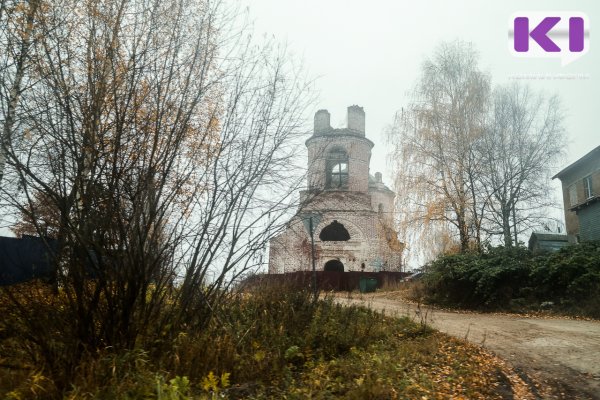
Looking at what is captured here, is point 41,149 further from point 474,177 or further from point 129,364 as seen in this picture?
point 474,177

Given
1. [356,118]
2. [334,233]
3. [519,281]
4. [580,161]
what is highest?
[356,118]

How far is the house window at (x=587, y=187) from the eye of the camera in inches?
948

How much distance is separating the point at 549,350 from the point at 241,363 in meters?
5.05

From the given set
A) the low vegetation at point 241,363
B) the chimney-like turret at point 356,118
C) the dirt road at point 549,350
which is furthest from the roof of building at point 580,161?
the low vegetation at point 241,363

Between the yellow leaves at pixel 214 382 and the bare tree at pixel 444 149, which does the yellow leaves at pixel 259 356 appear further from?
the bare tree at pixel 444 149

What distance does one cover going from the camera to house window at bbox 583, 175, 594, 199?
948 inches

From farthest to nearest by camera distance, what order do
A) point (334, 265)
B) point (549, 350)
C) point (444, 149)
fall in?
point (334, 265), point (444, 149), point (549, 350)

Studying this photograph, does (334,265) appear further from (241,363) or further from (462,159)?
(241,363)

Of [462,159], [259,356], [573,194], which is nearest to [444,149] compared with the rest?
[462,159]

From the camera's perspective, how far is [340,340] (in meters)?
6.80

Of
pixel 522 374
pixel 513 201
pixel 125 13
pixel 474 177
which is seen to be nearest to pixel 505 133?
pixel 513 201

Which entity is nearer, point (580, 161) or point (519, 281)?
point (519, 281)

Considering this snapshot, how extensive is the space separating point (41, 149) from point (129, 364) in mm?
2817

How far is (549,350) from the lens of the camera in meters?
6.83
